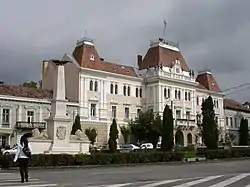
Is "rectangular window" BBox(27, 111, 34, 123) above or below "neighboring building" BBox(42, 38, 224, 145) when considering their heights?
below

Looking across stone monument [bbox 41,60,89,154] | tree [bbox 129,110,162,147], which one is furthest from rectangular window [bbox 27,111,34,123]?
stone monument [bbox 41,60,89,154]

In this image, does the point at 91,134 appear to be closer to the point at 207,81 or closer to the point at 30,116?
the point at 30,116

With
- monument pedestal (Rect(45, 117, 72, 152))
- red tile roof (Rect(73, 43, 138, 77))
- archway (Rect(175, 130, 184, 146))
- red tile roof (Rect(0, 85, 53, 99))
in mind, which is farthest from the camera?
archway (Rect(175, 130, 184, 146))

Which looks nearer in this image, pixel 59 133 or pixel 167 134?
pixel 59 133

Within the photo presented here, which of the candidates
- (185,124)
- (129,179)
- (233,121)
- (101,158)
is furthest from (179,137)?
(129,179)

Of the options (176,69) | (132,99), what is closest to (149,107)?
(132,99)

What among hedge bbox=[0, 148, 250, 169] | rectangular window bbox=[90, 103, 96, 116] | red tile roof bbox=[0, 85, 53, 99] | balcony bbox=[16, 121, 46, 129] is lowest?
hedge bbox=[0, 148, 250, 169]

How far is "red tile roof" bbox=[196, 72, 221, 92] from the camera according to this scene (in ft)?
304

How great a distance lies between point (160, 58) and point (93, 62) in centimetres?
1332

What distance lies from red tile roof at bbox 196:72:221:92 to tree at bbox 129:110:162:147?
74.4 feet

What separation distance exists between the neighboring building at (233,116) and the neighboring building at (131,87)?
9919mm

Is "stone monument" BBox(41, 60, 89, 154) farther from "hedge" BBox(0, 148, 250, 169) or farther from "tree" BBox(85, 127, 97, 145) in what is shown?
"tree" BBox(85, 127, 97, 145)

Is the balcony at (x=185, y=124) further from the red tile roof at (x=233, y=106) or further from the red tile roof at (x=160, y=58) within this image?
the red tile roof at (x=233, y=106)

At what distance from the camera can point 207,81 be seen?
93.6m
